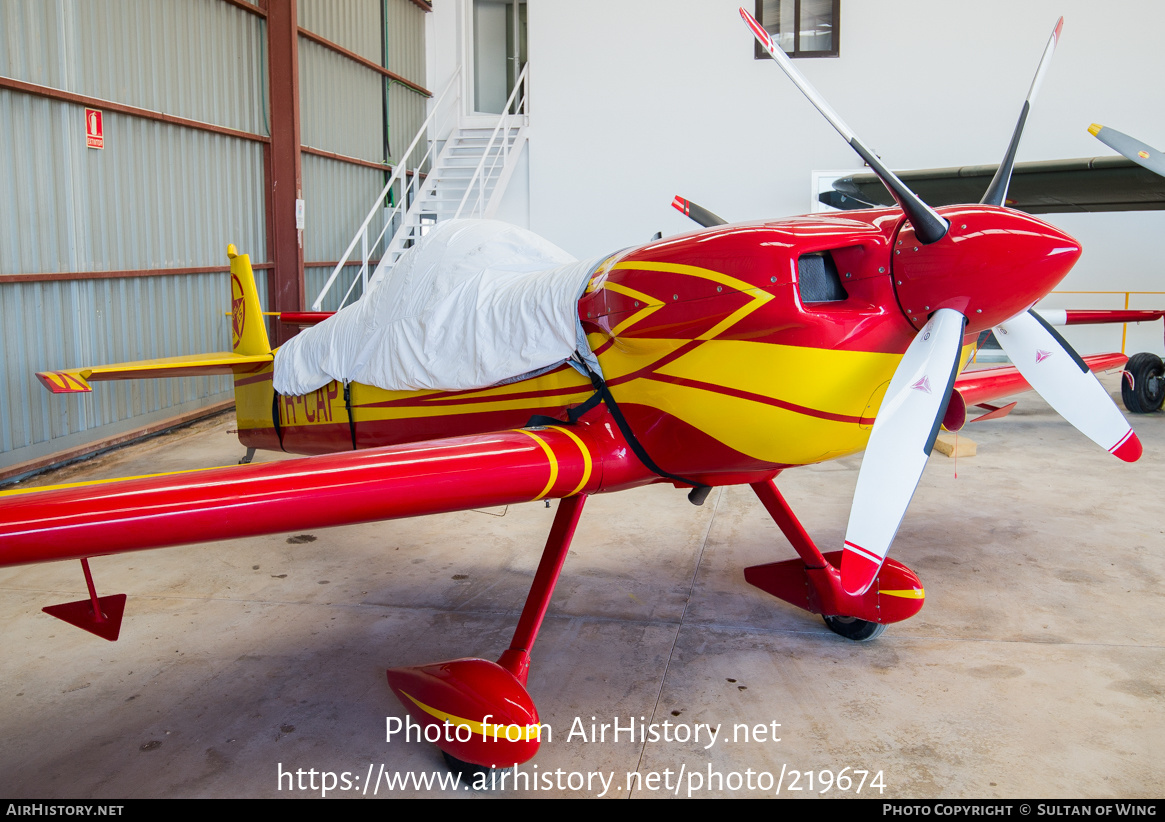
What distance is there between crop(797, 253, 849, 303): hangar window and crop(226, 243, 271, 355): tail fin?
3718 millimetres

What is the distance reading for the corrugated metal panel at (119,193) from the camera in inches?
285

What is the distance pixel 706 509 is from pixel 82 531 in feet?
15.0

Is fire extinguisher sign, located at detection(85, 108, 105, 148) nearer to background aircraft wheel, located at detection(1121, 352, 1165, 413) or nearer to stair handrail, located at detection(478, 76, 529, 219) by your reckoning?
stair handrail, located at detection(478, 76, 529, 219)

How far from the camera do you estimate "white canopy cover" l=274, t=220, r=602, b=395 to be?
333 cm

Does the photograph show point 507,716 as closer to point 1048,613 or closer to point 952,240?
point 952,240

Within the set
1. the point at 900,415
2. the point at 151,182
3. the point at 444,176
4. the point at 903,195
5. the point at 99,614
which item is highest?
the point at 444,176

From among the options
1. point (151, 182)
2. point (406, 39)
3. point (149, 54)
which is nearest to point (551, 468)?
point (151, 182)

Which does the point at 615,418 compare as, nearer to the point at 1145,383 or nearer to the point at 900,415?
the point at 900,415

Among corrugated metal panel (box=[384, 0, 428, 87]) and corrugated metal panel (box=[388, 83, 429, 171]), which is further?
corrugated metal panel (box=[388, 83, 429, 171])

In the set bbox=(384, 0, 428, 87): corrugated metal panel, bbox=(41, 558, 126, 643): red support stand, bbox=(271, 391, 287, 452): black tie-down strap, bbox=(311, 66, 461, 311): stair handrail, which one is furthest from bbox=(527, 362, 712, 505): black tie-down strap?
bbox=(384, 0, 428, 87): corrugated metal panel

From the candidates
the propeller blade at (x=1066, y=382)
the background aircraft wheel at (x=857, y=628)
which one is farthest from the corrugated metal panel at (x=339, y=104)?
the propeller blade at (x=1066, y=382)

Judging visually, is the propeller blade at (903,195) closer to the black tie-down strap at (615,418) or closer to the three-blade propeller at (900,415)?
the three-blade propeller at (900,415)

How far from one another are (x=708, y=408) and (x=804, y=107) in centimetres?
1215

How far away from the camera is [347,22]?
12.9 m
